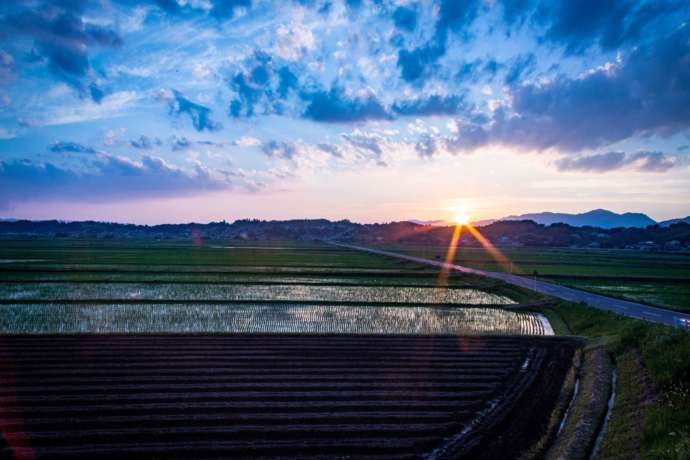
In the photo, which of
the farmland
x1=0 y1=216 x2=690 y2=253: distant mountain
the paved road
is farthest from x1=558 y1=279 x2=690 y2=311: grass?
x1=0 y1=216 x2=690 y2=253: distant mountain

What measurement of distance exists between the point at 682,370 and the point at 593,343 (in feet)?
21.7

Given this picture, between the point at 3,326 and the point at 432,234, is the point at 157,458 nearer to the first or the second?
the point at 3,326

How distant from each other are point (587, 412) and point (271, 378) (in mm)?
9006

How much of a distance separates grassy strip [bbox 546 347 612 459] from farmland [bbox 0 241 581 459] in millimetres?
521

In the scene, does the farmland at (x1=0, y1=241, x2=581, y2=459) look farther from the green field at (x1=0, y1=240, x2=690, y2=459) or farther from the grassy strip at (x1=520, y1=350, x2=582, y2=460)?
the green field at (x1=0, y1=240, x2=690, y2=459)

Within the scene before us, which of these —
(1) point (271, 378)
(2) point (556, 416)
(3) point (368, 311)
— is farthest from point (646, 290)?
(1) point (271, 378)

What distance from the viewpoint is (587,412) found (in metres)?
10.4

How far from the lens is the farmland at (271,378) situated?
8984mm

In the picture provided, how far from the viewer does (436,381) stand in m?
12.7

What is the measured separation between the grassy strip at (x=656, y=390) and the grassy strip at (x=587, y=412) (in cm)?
33

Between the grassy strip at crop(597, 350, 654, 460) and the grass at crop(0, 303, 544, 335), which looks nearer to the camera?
the grassy strip at crop(597, 350, 654, 460)

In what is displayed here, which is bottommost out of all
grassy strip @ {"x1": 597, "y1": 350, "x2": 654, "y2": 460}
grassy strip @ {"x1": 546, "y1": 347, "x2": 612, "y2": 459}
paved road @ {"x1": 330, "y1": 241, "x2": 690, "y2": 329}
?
paved road @ {"x1": 330, "y1": 241, "x2": 690, "y2": 329}

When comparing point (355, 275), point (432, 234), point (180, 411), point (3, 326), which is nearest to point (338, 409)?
point (180, 411)

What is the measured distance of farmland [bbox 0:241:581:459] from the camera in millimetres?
8984
